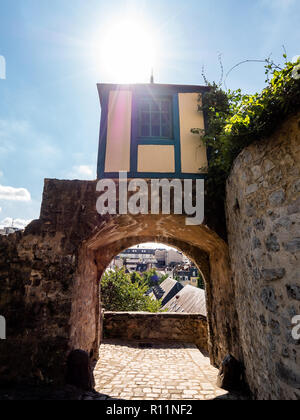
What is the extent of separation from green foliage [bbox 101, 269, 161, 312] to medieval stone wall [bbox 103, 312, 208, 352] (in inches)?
189

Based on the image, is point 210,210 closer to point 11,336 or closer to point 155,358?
point 11,336

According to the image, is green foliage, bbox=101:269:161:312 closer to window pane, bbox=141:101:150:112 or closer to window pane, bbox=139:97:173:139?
window pane, bbox=139:97:173:139

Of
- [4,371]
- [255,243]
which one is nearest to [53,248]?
[4,371]

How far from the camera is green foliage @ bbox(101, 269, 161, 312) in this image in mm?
11633

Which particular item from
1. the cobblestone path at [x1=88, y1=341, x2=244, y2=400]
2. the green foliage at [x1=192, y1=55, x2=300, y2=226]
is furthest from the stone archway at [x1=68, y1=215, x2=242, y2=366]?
the green foliage at [x1=192, y1=55, x2=300, y2=226]

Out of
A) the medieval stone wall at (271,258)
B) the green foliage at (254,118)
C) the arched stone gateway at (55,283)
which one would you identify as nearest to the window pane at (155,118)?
the green foliage at (254,118)

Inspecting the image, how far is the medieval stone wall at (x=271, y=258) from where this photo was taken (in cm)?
206

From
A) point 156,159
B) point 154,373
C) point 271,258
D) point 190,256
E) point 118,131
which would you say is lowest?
point 154,373

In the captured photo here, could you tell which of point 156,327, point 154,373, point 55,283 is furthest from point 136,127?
point 156,327

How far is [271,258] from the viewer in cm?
233

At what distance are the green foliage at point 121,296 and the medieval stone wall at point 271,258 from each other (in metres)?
9.56

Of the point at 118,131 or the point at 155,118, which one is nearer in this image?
the point at 118,131

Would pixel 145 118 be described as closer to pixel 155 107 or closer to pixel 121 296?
pixel 155 107

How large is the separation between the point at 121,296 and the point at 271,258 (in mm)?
10733
